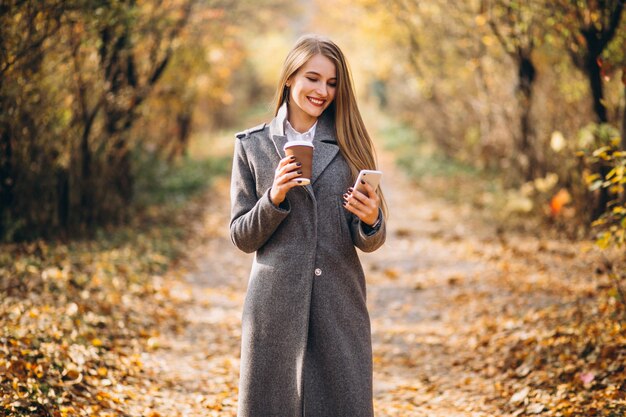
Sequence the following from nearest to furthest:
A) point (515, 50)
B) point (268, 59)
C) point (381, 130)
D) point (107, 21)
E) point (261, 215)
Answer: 1. point (261, 215)
2. point (107, 21)
3. point (515, 50)
4. point (381, 130)
5. point (268, 59)

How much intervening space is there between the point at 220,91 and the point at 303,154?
1406 centimetres

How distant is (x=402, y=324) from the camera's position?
6812 mm

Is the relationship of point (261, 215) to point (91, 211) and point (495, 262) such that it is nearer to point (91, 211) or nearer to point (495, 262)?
point (495, 262)

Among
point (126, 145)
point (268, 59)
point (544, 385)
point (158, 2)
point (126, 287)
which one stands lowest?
point (544, 385)

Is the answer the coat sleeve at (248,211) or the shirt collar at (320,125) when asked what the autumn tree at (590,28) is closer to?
the shirt collar at (320,125)

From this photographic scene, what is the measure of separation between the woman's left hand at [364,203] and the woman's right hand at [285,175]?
25 centimetres

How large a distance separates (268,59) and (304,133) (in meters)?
28.7

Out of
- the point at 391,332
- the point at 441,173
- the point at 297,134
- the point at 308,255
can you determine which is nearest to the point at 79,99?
the point at 391,332

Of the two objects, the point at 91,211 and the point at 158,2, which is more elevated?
the point at 158,2

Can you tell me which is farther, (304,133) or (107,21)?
(107,21)

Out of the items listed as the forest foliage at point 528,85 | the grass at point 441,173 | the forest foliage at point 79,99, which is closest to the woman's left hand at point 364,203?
the forest foliage at point 528,85

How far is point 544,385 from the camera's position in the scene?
4.65 metres

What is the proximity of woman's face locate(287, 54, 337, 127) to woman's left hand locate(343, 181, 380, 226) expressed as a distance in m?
0.47

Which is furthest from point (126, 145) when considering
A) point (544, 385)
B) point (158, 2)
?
point (544, 385)
